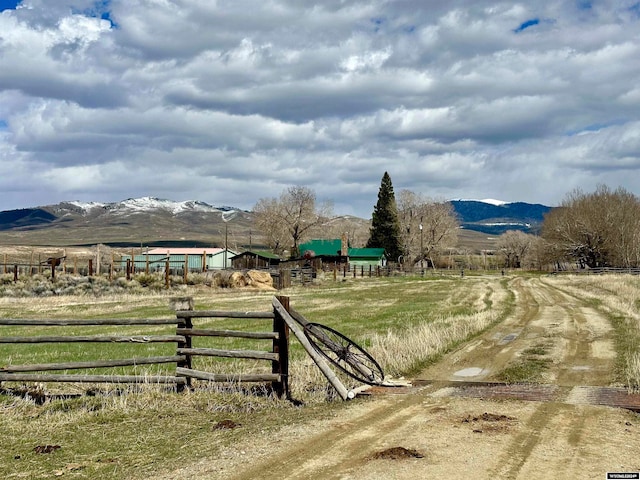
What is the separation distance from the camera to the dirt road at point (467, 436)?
23.1 feet

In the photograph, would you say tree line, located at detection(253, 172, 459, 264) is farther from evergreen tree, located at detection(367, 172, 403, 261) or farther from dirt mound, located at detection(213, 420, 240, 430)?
dirt mound, located at detection(213, 420, 240, 430)

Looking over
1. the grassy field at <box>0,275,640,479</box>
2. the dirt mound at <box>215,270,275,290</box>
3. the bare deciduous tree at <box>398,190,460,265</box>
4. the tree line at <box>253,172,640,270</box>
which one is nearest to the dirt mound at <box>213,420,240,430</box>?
the grassy field at <box>0,275,640,479</box>

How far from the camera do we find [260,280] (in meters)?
57.1

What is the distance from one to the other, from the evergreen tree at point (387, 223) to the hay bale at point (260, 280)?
53101 mm

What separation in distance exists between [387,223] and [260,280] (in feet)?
184

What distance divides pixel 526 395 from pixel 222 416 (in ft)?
16.9

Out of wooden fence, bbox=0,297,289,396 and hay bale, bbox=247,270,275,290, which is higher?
wooden fence, bbox=0,297,289,396

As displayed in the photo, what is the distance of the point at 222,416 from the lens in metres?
10.2

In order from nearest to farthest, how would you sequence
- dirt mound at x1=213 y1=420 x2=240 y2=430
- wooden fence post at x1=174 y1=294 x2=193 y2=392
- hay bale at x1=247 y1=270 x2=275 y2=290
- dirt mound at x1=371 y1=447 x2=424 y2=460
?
dirt mound at x1=371 y1=447 x2=424 y2=460 < dirt mound at x1=213 y1=420 x2=240 y2=430 < wooden fence post at x1=174 y1=294 x2=193 y2=392 < hay bale at x1=247 y1=270 x2=275 y2=290

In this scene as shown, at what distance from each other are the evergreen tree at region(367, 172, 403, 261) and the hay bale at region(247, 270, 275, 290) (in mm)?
53101

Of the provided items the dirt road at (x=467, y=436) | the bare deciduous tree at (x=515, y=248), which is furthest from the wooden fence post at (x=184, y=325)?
the bare deciduous tree at (x=515, y=248)

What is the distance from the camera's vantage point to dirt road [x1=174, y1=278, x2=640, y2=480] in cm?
704

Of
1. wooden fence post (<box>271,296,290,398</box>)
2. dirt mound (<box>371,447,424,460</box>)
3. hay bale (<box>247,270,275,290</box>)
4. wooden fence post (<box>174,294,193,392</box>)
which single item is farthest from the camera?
hay bale (<box>247,270,275,290</box>)

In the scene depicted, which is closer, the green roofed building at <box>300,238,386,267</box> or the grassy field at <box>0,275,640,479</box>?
the grassy field at <box>0,275,640,479</box>
